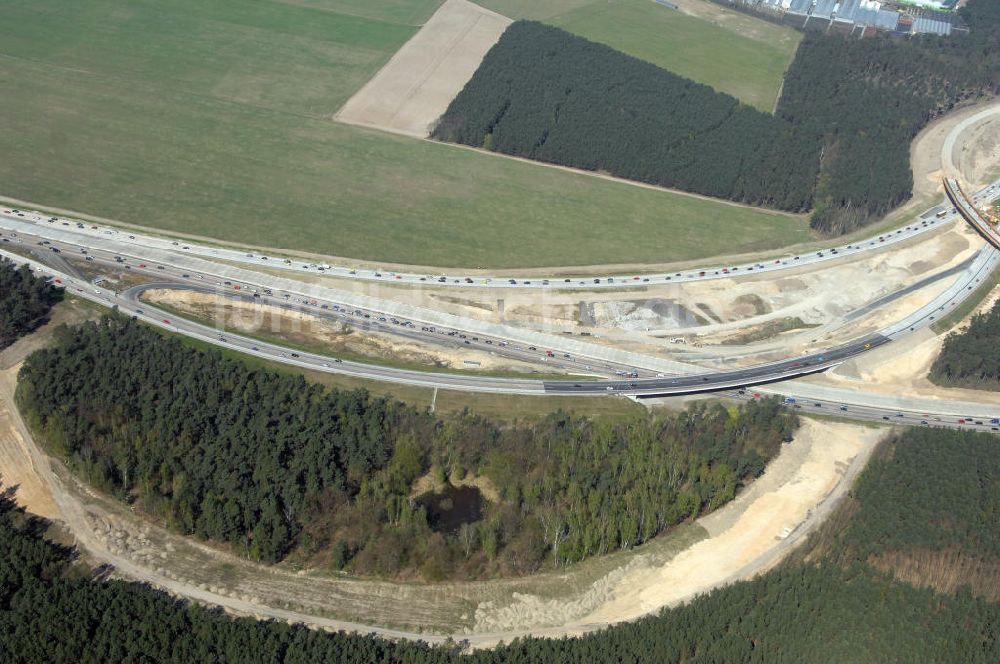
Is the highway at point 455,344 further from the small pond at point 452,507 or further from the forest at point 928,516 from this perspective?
the small pond at point 452,507

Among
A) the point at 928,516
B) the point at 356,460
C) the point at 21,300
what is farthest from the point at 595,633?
the point at 21,300

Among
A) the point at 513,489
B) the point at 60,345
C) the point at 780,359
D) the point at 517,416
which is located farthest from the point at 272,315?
the point at 780,359

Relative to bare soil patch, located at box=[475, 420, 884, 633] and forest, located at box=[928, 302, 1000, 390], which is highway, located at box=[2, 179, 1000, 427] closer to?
forest, located at box=[928, 302, 1000, 390]

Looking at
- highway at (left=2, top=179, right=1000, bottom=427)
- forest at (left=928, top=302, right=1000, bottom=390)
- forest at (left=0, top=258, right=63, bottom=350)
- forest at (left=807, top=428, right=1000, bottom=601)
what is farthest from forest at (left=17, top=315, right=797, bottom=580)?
forest at (left=928, top=302, right=1000, bottom=390)

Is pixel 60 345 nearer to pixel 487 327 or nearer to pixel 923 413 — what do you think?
pixel 487 327

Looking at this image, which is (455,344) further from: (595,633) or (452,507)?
(595,633)

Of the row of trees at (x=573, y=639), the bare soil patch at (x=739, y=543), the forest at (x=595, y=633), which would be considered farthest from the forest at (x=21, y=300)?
the bare soil patch at (x=739, y=543)

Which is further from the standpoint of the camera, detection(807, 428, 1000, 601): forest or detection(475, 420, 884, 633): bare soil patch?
detection(807, 428, 1000, 601): forest
